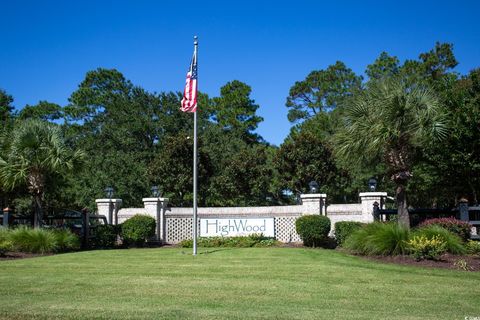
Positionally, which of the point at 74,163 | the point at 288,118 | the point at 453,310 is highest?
the point at 288,118

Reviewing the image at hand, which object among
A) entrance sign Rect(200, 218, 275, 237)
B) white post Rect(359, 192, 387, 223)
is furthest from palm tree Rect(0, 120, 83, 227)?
white post Rect(359, 192, 387, 223)

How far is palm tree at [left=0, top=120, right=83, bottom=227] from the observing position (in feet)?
65.8

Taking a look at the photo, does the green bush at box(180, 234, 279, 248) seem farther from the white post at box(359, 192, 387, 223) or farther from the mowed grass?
the mowed grass

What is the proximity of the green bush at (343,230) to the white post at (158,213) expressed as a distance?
8.25 metres

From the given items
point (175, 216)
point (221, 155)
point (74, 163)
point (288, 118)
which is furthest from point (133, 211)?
point (288, 118)

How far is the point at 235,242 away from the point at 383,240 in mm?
8064

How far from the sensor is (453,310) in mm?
7715

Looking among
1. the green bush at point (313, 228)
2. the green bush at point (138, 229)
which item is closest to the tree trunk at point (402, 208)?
the green bush at point (313, 228)

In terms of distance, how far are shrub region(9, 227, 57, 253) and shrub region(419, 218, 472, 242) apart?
12886 millimetres

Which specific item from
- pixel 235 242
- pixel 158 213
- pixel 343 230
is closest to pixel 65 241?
pixel 158 213

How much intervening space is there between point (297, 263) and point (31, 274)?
21.5 feet

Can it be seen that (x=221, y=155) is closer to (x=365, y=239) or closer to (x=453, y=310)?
(x=365, y=239)

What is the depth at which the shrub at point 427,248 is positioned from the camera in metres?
13.2

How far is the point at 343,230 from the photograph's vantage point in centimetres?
1908
